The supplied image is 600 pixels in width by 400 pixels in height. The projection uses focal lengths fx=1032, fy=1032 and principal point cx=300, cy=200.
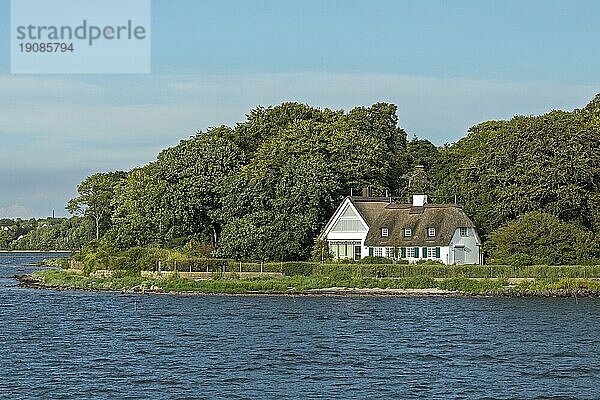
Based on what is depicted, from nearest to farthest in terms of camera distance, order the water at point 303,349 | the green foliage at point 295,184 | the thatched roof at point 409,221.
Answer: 1. the water at point 303,349
2. the thatched roof at point 409,221
3. the green foliage at point 295,184

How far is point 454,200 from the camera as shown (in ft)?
244

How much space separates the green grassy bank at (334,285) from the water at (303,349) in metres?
2.19

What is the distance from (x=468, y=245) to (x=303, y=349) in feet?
105

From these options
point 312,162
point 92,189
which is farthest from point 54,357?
point 92,189

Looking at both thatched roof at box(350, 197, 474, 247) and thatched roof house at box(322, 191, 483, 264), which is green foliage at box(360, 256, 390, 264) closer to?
thatched roof house at box(322, 191, 483, 264)

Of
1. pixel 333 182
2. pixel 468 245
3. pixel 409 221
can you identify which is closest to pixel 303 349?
pixel 468 245

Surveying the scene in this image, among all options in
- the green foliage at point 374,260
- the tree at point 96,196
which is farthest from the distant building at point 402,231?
the tree at point 96,196

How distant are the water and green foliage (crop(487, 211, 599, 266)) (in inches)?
248

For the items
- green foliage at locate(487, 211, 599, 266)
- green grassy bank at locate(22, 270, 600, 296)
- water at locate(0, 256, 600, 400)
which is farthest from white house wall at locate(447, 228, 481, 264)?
water at locate(0, 256, 600, 400)

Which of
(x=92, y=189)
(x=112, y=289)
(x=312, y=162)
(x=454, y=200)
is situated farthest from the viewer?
(x=92, y=189)

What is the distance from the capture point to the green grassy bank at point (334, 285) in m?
56.1

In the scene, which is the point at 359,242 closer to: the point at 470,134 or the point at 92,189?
the point at 470,134

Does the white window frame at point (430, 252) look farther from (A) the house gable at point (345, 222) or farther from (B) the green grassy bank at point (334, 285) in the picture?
(B) the green grassy bank at point (334, 285)

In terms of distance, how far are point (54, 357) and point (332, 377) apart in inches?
406
